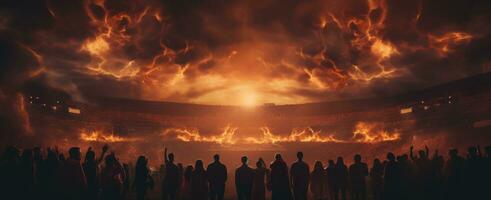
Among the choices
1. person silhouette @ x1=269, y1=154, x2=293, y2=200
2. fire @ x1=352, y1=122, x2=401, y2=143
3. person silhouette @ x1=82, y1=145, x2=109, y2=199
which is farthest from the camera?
fire @ x1=352, y1=122, x2=401, y2=143

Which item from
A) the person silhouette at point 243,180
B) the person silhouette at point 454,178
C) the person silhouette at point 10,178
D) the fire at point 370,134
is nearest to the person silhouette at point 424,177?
the person silhouette at point 454,178

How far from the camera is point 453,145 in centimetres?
3531

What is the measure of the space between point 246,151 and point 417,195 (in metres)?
36.1

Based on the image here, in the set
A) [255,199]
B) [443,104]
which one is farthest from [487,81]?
[255,199]

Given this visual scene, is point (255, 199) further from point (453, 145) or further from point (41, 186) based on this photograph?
point (453, 145)

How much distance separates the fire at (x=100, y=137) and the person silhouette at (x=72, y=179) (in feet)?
117

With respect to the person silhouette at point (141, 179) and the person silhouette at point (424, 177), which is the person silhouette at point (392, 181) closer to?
the person silhouette at point (424, 177)

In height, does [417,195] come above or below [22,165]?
below

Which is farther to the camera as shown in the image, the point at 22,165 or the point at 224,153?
the point at 224,153

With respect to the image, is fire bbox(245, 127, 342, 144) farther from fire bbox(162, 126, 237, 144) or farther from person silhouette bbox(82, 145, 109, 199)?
person silhouette bbox(82, 145, 109, 199)

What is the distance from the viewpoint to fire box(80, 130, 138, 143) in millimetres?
40781

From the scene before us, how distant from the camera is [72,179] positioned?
23.8 ft

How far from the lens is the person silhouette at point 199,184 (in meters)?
10.9

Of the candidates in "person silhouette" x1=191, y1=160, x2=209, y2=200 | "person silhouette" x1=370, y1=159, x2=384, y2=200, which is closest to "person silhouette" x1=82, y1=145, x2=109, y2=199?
"person silhouette" x1=191, y1=160, x2=209, y2=200
